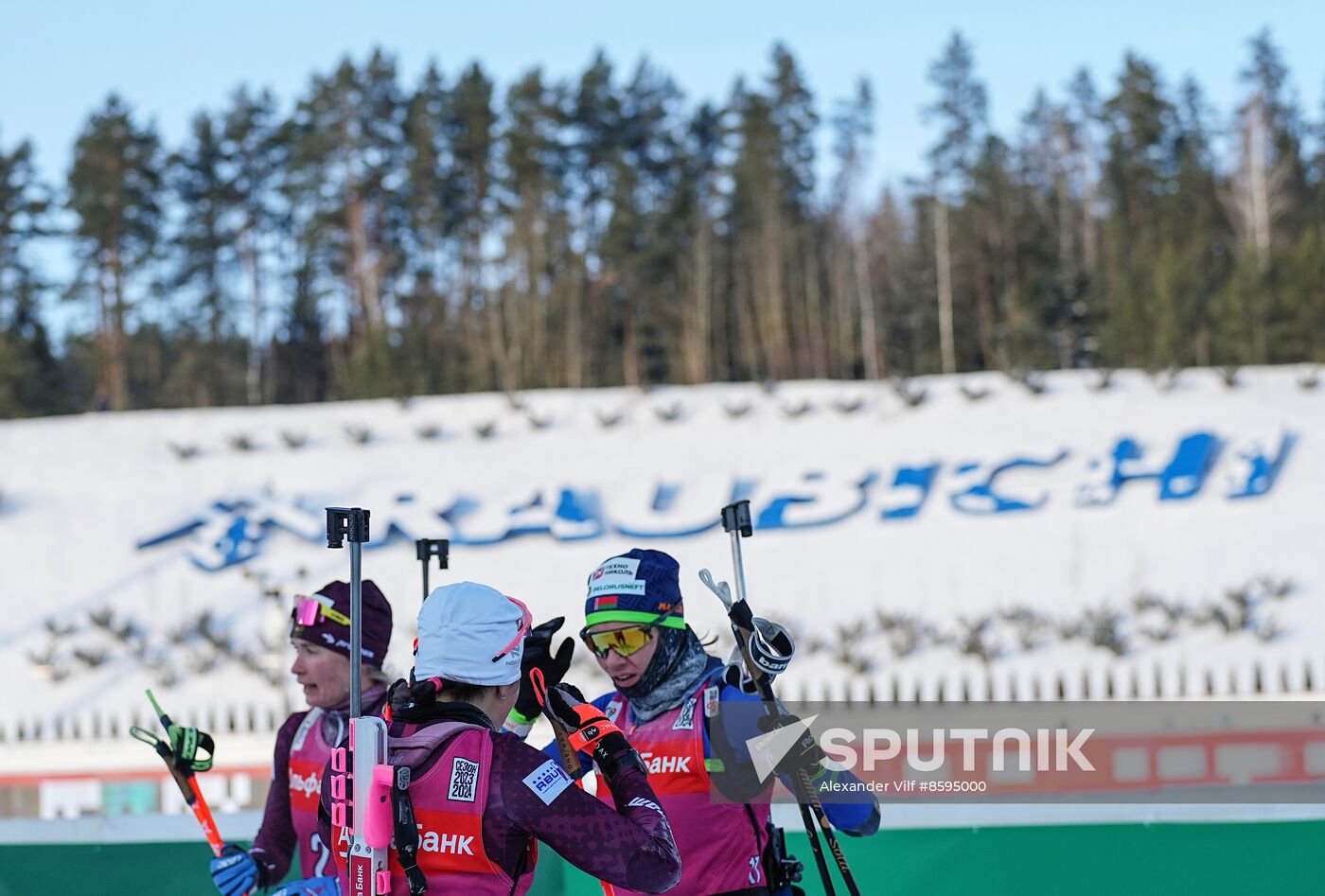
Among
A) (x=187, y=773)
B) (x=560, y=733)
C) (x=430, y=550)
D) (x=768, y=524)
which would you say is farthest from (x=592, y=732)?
(x=768, y=524)

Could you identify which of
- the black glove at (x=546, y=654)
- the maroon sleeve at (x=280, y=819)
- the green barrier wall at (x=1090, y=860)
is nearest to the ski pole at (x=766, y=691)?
the black glove at (x=546, y=654)

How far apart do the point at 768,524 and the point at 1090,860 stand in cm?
1578

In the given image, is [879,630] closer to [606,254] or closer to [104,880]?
[104,880]

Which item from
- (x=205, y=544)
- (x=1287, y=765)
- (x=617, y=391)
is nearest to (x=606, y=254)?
(x=617, y=391)

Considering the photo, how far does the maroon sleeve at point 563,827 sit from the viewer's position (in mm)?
2596

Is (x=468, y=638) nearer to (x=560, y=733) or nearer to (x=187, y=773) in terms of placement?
(x=560, y=733)

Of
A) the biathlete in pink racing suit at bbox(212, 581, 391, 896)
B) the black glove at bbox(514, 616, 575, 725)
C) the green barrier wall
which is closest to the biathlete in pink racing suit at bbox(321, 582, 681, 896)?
the black glove at bbox(514, 616, 575, 725)

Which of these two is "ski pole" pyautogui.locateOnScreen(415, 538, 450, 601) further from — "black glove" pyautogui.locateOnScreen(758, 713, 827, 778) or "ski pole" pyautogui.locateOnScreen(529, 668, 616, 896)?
"ski pole" pyautogui.locateOnScreen(529, 668, 616, 896)

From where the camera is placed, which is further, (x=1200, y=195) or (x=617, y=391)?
(x=1200, y=195)

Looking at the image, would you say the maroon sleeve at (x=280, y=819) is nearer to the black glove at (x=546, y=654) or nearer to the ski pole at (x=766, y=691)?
the black glove at (x=546, y=654)

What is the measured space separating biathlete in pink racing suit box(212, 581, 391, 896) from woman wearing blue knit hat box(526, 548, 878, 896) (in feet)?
2.46

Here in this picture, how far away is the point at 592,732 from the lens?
2816mm

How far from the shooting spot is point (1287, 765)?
7.61 meters

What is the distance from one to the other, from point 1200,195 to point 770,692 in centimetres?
5039
